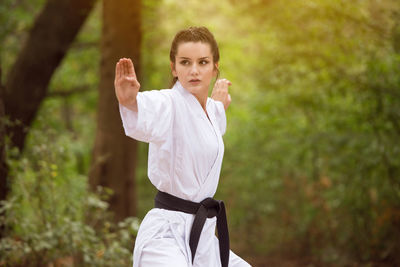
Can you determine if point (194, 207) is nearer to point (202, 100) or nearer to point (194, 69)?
point (202, 100)

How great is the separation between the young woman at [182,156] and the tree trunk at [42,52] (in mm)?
4502

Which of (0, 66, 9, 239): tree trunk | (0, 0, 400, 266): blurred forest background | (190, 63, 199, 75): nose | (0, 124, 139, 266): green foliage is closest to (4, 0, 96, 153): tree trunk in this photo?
(0, 0, 400, 266): blurred forest background

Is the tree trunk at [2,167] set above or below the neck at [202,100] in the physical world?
below

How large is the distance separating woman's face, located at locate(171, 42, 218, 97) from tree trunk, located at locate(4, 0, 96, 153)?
450cm

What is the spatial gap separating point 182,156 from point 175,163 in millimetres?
48

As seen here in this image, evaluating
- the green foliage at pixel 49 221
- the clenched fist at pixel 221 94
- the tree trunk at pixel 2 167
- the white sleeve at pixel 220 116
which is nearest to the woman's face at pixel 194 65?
the white sleeve at pixel 220 116

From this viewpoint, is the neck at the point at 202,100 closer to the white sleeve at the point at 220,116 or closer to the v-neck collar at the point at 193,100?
the v-neck collar at the point at 193,100

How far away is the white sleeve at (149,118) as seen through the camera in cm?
257

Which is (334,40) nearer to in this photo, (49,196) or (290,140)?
(290,140)

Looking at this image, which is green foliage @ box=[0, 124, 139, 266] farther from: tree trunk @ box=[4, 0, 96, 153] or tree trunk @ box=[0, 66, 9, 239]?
tree trunk @ box=[4, 0, 96, 153]

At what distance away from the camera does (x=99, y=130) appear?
7688 mm

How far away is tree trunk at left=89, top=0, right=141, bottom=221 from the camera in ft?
24.4

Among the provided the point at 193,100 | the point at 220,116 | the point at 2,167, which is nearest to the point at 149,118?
the point at 193,100

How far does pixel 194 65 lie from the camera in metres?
2.85
